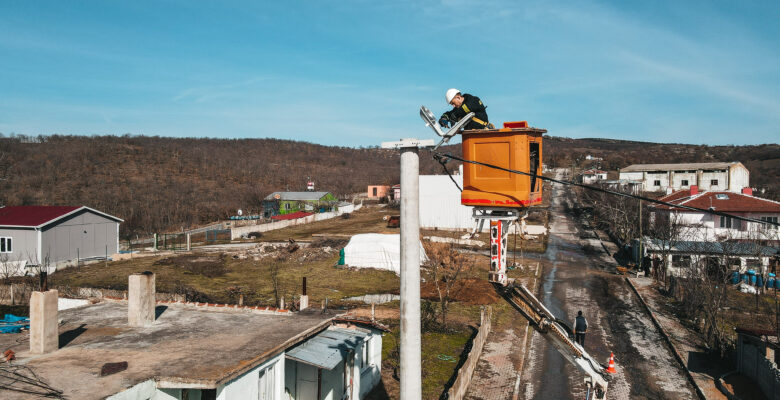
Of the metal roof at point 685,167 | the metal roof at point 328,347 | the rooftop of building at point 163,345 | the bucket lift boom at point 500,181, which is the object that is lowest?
the metal roof at point 328,347

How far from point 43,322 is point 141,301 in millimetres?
2420

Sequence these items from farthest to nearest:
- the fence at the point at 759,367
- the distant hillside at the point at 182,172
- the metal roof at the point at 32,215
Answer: the distant hillside at the point at 182,172
the metal roof at the point at 32,215
the fence at the point at 759,367

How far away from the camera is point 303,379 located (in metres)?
11.9

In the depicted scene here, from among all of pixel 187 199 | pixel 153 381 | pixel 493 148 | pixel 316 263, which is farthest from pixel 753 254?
pixel 187 199

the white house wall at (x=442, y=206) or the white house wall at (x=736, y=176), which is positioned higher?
the white house wall at (x=736, y=176)

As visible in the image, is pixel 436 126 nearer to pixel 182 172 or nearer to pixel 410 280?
pixel 410 280

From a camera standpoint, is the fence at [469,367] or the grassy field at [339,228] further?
the grassy field at [339,228]

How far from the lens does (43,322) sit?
375 inches

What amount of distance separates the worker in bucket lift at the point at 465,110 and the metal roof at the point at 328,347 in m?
6.14

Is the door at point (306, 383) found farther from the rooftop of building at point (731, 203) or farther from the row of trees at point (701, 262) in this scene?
the rooftop of building at point (731, 203)

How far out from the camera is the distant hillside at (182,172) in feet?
245

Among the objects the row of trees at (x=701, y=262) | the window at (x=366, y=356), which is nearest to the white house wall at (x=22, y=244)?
the window at (x=366, y=356)

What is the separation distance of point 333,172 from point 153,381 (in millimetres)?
134243

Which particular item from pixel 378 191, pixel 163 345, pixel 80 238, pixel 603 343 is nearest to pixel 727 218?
pixel 603 343
